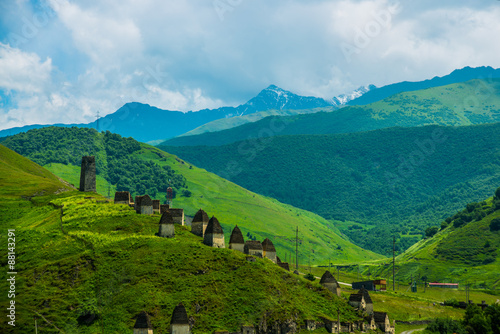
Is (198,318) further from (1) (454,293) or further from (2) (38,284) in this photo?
(1) (454,293)

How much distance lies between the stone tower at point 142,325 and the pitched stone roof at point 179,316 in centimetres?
502

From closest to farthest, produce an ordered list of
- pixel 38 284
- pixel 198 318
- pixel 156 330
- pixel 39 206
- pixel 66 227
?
1. pixel 156 330
2. pixel 198 318
3. pixel 38 284
4. pixel 66 227
5. pixel 39 206

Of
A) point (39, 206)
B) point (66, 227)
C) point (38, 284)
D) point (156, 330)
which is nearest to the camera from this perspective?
point (156, 330)

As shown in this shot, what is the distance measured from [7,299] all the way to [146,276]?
2448 centimetres

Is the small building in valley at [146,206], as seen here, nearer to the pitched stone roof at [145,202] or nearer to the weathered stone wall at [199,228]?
the pitched stone roof at [145,202]

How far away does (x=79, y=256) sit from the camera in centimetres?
11600

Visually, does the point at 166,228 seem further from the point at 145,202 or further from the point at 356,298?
the point at 356,298

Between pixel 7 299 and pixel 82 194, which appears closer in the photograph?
pixel 7 299

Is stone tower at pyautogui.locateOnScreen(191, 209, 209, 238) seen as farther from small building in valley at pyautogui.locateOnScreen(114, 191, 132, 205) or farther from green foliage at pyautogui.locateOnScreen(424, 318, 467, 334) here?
green foliage at pyautogui.locateOnScreen(424, 318, 467, 334)

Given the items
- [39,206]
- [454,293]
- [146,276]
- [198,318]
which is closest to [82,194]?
[39,206]

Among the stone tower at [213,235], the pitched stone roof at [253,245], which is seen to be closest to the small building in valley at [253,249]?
the pitched stone roof at [253,245]

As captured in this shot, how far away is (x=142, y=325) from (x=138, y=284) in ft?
58.8

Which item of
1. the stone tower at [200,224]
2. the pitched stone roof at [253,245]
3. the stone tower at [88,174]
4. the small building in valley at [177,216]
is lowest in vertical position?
the pitched stone roof at [253,245]

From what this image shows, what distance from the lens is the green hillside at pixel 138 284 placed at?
10206 centimetres
